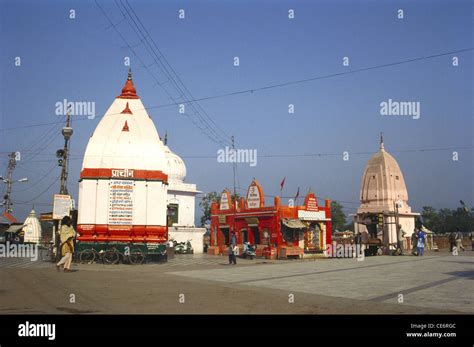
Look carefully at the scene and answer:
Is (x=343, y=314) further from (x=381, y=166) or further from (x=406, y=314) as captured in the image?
(x=381, y=166)

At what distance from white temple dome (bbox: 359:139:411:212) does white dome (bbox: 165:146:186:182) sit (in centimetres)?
2236

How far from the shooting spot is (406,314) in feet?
27.5

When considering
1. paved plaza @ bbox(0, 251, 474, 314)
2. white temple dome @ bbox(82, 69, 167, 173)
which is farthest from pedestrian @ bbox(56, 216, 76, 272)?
white temple dome @ bbox(82, 69, 167, 173)

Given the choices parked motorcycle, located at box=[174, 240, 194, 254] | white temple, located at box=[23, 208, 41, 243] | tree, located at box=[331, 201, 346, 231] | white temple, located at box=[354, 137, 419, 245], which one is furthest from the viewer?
tree, located at box=[331, 201, 346, 231]

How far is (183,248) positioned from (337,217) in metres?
61.6

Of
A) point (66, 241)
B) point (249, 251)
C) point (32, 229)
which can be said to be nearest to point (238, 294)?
point (66, 241)

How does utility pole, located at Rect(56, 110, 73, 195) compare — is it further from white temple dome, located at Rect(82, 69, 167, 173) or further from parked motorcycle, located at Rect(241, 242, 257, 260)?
parked motorcycle, located at Rect(241, 242, 257, 260)

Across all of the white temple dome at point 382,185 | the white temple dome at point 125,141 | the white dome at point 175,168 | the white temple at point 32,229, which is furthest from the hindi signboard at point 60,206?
A: the white temple dome at point 382,185

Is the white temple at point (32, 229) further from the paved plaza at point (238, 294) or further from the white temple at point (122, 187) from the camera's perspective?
the paved plaza at point (238, 294)

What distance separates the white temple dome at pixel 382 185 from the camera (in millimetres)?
51531

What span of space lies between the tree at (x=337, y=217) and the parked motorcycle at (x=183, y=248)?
192ft

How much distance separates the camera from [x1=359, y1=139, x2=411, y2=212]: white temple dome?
5153cm

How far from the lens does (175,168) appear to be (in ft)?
145
